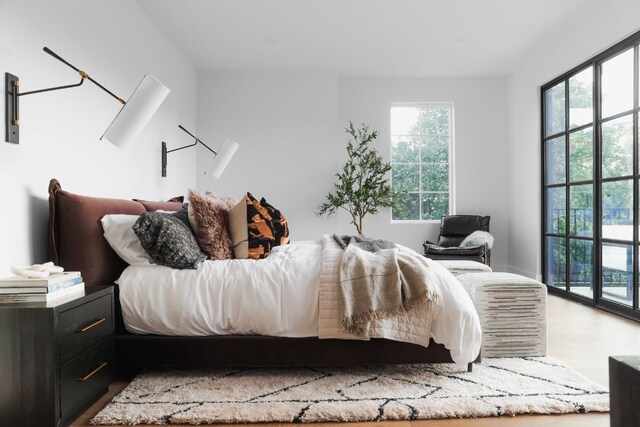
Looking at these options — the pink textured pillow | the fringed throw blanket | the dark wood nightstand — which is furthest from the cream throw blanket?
the dark wood nightstand

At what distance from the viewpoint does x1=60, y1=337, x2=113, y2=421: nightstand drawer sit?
1.88 meters

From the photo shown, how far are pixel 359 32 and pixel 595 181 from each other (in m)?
2.70

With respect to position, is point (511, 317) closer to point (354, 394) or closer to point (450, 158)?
point (354, 394)

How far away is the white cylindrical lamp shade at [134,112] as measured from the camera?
2465 mm

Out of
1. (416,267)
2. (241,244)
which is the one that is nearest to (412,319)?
(416,267)

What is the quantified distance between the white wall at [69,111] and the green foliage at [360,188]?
226cm

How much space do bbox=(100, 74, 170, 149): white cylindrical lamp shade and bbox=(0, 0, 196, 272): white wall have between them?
0.46 metres

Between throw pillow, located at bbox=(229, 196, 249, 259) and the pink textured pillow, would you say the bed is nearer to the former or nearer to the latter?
Result: the pink textured pillow

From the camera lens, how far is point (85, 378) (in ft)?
6.68

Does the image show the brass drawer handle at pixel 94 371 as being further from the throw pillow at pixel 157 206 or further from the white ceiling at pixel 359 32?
the white ceiling at pixel 359 32

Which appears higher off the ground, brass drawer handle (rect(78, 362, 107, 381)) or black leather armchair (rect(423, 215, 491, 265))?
black leather armchair (rect(423, 215, 491, 265))

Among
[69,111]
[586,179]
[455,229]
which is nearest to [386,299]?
[69,111]

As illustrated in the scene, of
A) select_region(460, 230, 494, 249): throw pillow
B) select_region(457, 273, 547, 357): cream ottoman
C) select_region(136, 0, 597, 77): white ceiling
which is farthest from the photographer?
select_region(460, 230, 494, 249): throw pillow

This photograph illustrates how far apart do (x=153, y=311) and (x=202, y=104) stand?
4.36 metres
